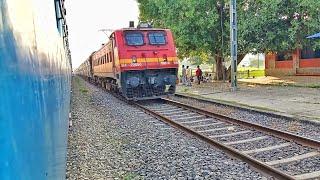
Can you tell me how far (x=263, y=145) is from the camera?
7.06m

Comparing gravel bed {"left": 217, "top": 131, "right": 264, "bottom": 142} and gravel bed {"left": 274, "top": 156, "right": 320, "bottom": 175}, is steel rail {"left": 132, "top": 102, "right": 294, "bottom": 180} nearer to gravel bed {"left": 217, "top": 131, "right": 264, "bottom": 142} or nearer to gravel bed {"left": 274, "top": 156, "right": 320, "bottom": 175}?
gravel bed {"left": 274, "top": 156, "right": 320, "bottom": 175}

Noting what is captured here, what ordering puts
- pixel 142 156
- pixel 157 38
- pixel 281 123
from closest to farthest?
pixel 142 156 < pixel 281 123 < pixel 157 38

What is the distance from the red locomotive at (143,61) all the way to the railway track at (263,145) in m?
→ 4.64

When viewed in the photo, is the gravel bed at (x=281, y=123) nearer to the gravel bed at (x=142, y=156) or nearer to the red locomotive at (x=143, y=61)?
the gravel bed at (x=142, y=156)

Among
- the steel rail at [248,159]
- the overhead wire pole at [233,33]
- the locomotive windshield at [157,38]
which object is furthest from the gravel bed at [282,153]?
the overhead wire pole at [233,33]

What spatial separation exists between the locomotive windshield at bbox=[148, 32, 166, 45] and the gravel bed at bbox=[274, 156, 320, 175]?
10601 millimetres

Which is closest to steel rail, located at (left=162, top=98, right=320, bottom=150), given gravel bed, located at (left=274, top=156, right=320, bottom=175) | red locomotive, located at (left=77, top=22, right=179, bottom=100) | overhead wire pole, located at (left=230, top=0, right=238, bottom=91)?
gravel bed, located at (left=274, top=156, right=320, bottom=175)

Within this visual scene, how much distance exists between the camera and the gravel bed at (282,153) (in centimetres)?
621

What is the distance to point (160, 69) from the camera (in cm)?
1584

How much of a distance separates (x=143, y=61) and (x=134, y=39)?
3.35 ft

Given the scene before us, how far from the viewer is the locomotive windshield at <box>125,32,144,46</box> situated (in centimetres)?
1523

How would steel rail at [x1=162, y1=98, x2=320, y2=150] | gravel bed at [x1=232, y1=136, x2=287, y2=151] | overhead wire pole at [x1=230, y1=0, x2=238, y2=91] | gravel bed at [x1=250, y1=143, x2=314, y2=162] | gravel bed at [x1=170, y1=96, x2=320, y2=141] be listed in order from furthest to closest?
overhead wire pole at [x1=230, y1=0, x2=238, y2=91] → gravel bed at [x1=170, y1=96, x2=320, y2=141] → gravel bed at [x1=232, y1=136, x2=287, y2=151] → steel rail at [x1=162, y1=98, x2=320, y2=150] → gravel bed at [x1=250, y1=143, x2=314, y2=162]

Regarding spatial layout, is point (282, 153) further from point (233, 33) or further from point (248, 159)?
point (233, 33)

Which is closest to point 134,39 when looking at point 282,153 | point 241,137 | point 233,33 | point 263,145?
point 233,33
